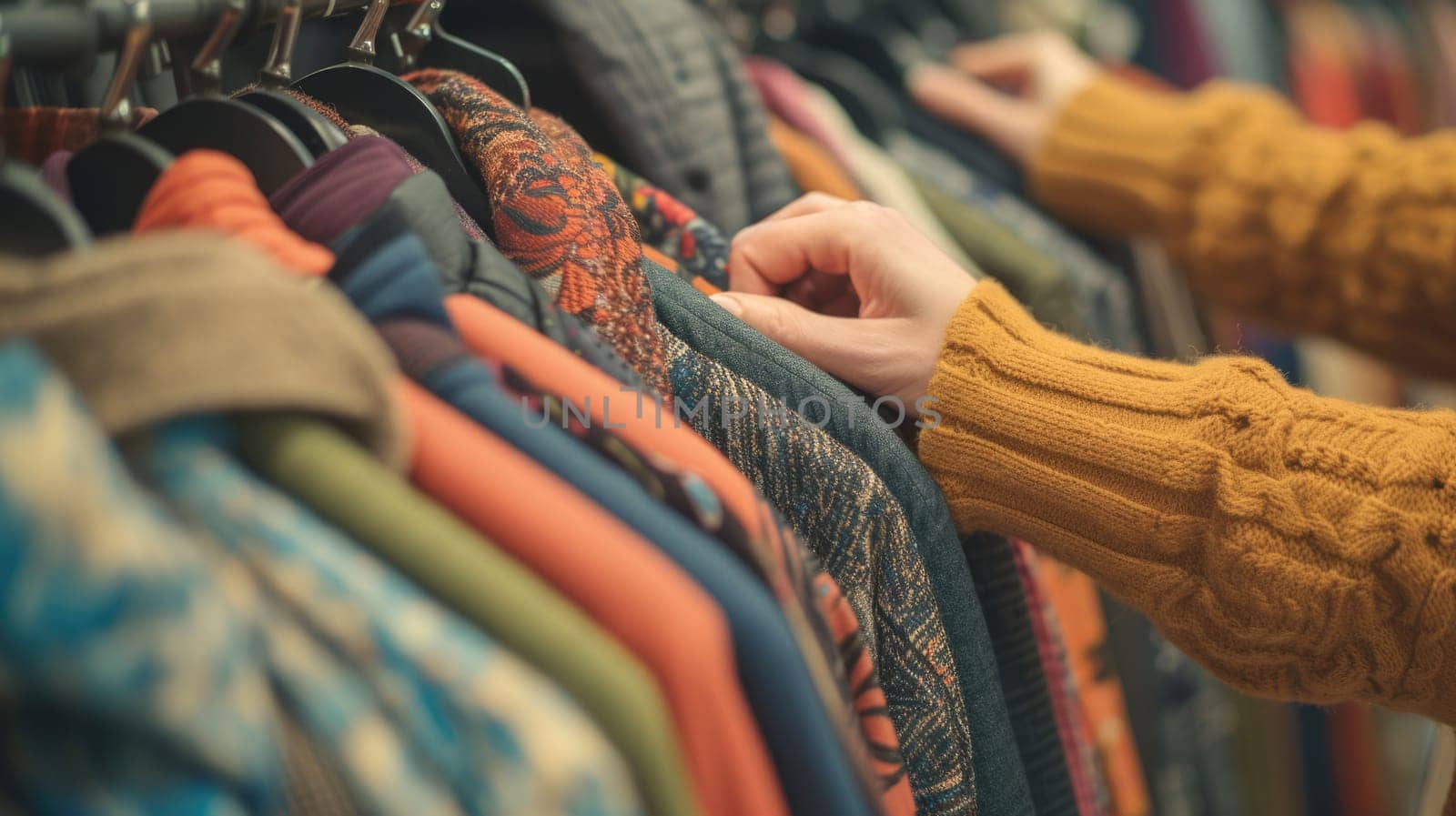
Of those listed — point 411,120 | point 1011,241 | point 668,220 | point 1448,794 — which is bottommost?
point 1448,794

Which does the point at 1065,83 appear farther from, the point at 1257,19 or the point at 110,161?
the point at 110,161

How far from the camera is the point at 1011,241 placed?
2.93ft

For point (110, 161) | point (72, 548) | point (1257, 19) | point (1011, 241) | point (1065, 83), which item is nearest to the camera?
point (72, 548)

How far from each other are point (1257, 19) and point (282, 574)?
1.37 m

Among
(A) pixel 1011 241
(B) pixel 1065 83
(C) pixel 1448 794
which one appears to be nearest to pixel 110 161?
(A) pixel 1011 241

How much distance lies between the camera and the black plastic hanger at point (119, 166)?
0.46 metres

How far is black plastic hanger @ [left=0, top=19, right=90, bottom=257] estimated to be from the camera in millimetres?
385

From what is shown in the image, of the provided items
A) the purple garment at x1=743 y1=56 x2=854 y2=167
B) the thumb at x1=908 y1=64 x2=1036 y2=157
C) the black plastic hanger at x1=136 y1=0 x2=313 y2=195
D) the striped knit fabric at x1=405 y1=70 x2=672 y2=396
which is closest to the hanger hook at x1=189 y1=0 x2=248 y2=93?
the black plastic hanger at x1=136 y1=0 x2=313 y2=195

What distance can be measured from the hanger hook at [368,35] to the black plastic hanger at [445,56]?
25 millimetres

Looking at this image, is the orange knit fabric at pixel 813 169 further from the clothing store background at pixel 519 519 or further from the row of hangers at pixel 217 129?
the row of hangers at pixel 217 129

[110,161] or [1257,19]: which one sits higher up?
[110,161]

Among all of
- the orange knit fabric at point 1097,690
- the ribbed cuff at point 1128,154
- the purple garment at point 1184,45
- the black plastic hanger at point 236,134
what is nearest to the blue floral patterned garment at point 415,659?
the black plastic hanger at point 236,134

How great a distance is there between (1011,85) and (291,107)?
86cm

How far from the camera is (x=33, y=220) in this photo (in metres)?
0.39
